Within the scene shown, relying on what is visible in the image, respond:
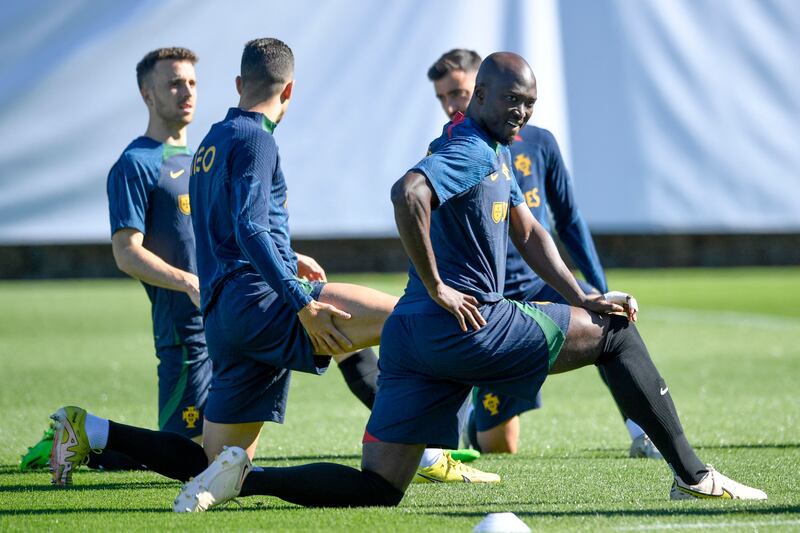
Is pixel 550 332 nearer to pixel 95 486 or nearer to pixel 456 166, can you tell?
pixel 456 166

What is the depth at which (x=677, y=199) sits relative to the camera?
56.3 feet

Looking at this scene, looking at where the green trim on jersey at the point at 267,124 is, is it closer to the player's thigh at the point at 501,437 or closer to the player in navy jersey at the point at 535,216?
the player in navy jersey at the point at 535,216

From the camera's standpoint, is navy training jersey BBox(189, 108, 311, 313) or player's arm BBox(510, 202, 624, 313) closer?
navy training jersey BBox(189, 108, 311, 313)

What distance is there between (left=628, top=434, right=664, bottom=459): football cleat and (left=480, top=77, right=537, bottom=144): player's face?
7.88 feet

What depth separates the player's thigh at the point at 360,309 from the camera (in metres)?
4.91

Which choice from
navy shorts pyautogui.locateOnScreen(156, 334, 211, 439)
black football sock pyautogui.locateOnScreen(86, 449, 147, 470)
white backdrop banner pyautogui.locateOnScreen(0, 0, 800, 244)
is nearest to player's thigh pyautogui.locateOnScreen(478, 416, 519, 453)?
navy shorts pyautogui.locateOnScreen(156, 334, 211, 439)

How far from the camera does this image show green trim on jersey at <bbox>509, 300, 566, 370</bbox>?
448cm

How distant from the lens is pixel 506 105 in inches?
178

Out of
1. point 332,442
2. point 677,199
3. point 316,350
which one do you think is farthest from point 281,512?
point 677,199

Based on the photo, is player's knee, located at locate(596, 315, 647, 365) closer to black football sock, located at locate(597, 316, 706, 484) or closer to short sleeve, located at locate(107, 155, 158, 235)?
black football sock, located at locate(597, 316, 706, 484)

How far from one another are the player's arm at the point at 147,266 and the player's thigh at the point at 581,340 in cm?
194

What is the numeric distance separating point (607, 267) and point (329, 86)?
15.5m

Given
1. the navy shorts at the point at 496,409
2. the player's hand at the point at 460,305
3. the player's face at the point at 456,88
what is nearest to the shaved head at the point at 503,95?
the player's hand at the point at 460,305

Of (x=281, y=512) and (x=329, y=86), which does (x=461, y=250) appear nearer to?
(x=281, y=512)
